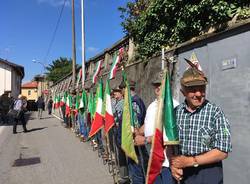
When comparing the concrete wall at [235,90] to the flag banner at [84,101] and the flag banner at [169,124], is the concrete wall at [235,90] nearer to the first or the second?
the flag banner at [169,124]

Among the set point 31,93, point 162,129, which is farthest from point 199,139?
point 31,93

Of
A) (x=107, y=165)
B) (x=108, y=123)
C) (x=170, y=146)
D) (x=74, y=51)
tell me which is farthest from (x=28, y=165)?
(x=74, y=51)

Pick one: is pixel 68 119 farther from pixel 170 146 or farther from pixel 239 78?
pixel 170 146

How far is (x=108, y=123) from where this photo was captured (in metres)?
7.88

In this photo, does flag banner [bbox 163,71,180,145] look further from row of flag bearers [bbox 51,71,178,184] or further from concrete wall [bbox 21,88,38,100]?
concrete wall [bbox 21,88,38,100]

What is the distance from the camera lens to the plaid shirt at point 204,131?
11.3 feet

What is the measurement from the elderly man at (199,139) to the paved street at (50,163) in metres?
4.80

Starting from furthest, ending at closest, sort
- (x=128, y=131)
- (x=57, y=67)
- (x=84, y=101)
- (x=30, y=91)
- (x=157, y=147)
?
(x=30, y=91), (x=57, y=67), (x=84, y=101), (x=128, y=131), (x=157, y=147)

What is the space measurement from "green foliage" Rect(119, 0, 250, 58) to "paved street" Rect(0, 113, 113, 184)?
3358mm

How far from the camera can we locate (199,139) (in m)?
3.54

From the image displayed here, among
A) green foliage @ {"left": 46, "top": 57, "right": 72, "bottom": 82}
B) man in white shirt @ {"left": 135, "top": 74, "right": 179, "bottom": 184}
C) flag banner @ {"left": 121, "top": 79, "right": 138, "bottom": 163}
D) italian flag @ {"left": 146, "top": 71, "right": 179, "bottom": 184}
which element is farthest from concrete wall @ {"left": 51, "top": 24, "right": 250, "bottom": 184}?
green foliage @ {"left": 46, "top": 57, "right": 72, "bottom": 82}

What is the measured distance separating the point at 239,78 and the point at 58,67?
90.0 meters

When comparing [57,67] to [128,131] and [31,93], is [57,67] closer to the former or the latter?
[31,93]

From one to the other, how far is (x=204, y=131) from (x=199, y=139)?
0.08m
